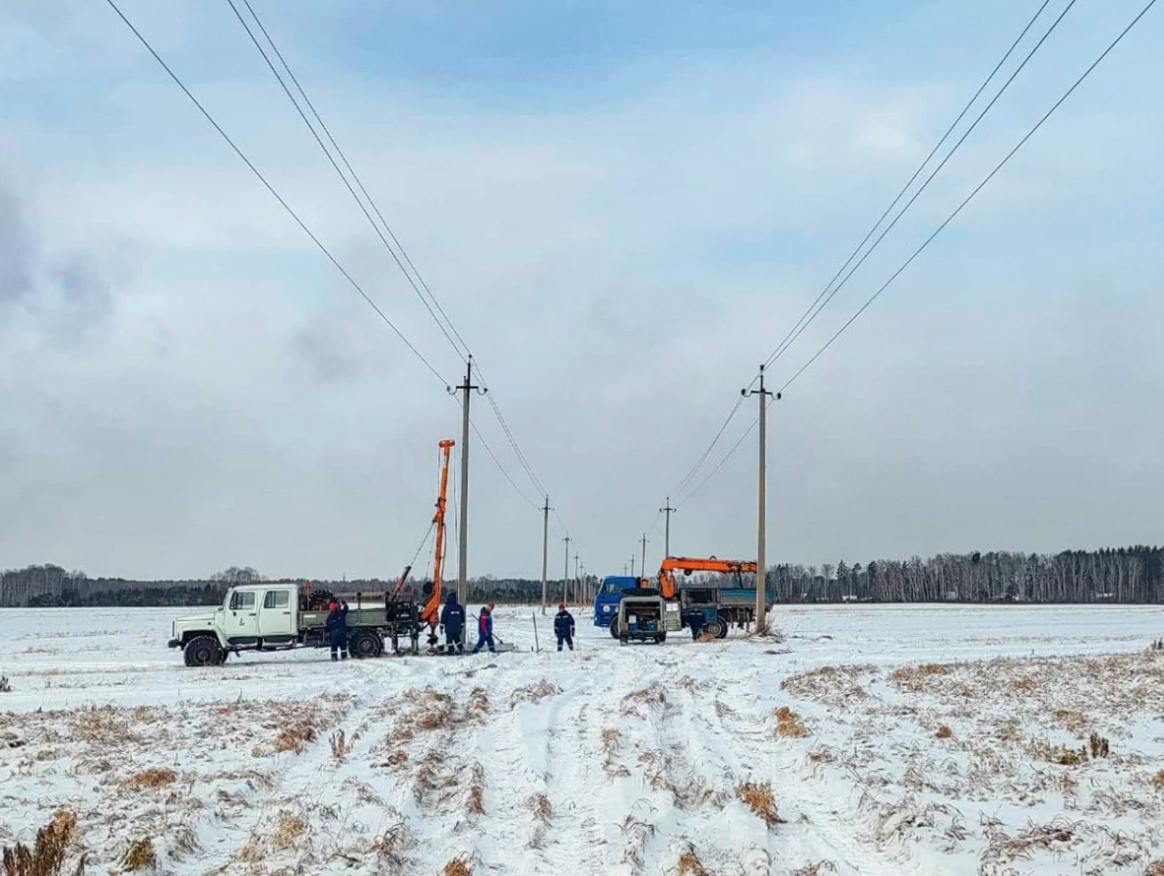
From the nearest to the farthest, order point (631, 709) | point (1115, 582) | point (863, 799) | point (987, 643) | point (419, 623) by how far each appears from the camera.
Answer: point (863, 799), point (631, 709), point (419, 623), point (987, 643), point (1115, 582)

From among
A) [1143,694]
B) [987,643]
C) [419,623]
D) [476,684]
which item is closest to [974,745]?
[1143,694]

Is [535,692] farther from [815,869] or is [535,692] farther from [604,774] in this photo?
[815,869]

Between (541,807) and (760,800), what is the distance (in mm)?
1985

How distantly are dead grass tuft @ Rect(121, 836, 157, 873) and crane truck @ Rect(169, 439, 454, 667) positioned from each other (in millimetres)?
23325

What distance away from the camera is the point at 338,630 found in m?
30.5

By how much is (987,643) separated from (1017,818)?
101 ft

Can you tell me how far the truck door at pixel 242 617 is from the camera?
1212 inches

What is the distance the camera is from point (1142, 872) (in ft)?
25.1

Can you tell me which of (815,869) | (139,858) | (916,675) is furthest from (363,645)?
(815,869)

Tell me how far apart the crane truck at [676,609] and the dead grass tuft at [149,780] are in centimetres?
2862

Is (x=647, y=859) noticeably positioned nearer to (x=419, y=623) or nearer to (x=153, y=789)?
(x=153, y=789)

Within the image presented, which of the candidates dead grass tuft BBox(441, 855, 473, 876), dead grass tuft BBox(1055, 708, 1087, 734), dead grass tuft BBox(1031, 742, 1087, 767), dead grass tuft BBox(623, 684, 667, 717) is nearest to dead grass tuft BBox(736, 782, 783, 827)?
dead grass tuft BBox(441, 855, 473, 876)

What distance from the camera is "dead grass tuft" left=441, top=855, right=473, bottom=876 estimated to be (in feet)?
25.6

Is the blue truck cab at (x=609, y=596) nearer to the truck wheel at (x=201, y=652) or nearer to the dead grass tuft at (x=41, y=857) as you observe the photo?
the truck wheel at (x=201, y=652)
